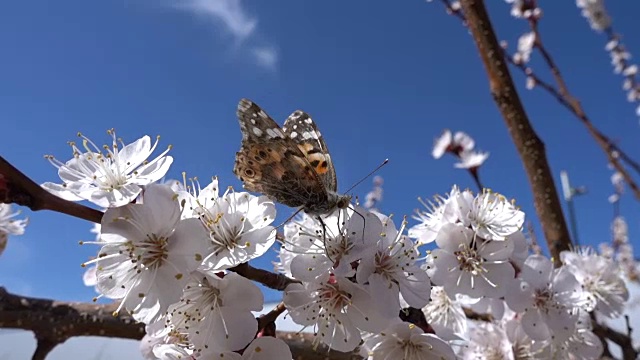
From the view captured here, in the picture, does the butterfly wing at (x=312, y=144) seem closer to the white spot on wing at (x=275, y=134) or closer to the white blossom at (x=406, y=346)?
the white spot on wing at (x=275, y=134)

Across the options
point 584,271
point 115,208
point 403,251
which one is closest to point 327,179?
point 403,251

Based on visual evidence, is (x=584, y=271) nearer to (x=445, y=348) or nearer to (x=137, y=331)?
(x=445, y=348)

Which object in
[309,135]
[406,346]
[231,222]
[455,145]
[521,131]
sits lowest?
[406,346]

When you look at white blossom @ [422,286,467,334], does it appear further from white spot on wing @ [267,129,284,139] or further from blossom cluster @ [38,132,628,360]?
white spot on wing @ [267,129,284,139]

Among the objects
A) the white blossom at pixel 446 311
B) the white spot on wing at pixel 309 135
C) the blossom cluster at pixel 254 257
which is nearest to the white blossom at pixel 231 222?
the blossom cluster at pixel 254 257

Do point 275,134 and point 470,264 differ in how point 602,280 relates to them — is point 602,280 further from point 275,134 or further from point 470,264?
point 275,134

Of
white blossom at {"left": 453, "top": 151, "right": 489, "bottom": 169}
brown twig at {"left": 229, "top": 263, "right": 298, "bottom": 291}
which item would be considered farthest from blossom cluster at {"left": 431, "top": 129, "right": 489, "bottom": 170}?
brown twig at {"left": 229, "top": 263, "right": 298, "bottom": 291}

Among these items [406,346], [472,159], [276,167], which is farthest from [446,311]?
[472,159]
